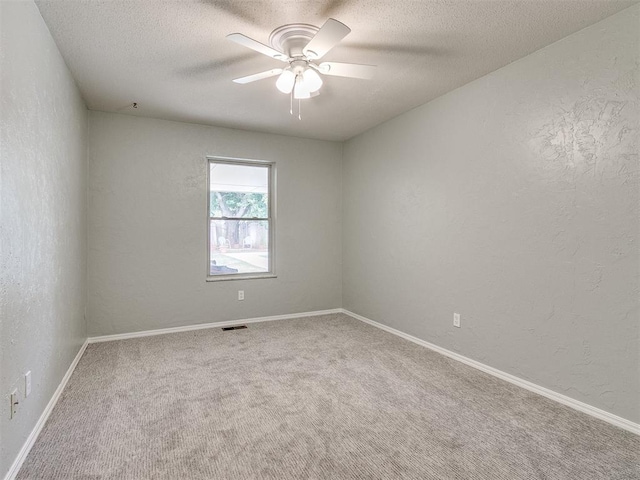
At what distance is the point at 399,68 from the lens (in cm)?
283

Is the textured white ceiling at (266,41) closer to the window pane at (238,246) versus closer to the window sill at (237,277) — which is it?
the window pane at (238,246)

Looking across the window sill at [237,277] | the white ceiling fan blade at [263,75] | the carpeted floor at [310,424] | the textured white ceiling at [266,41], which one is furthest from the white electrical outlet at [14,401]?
the window sill at [237,277]

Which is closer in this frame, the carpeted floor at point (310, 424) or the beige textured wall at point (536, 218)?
the carpeted floor at point (310, 424)

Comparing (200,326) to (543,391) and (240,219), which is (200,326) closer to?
(240,219)

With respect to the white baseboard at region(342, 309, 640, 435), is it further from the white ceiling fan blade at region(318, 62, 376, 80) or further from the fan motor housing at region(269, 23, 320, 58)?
the fan motor housing at region(269, 23, 320, 58)

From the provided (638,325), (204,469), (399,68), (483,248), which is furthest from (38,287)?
(638,325)

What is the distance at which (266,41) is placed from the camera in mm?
2422

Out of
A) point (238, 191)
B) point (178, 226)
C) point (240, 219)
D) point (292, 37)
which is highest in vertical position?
point (292, 37)

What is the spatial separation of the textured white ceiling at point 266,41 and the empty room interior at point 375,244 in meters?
0.02

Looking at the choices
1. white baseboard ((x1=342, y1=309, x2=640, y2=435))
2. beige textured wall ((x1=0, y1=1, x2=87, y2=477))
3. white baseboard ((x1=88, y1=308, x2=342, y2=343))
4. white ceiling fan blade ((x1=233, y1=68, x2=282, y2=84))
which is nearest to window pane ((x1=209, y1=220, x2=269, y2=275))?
white baseboard ((x1=88, y1=308, x2=342, y2=343))

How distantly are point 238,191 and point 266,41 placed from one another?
2.44 m

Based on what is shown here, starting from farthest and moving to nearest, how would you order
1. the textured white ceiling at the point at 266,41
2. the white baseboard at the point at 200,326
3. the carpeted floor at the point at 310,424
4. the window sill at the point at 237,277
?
the window sill at the point at 237,277 < the white baseboard at the point at 200,326 < the textured white ceiling at the point at 266,41 < the carpeted floor at the point at 310,424

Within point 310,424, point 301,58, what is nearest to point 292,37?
point 301,58

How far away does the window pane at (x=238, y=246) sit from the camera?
4512mm
